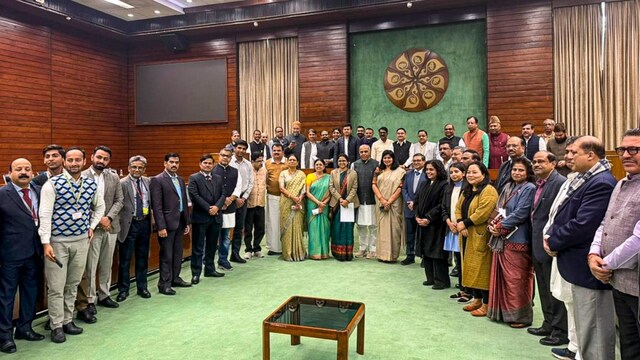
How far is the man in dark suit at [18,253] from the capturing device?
3.28 m

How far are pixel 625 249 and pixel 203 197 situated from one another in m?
4.31

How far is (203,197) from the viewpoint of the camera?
208 inches

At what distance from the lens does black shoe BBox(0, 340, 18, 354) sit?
3201mm

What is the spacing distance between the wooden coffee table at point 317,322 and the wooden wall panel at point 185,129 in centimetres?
781

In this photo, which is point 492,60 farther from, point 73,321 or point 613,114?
point 73,321

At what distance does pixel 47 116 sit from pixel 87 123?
999 mm

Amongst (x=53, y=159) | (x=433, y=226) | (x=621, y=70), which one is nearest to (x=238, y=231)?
(x=433, y=226)

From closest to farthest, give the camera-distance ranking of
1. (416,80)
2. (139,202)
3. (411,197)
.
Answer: (139,202) → (411,197) → (416,80)

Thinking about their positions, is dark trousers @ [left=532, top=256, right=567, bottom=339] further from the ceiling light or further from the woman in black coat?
the ceiling light

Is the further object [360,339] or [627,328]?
[360,339]

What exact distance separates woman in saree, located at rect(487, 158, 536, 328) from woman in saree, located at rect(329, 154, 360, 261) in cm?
268

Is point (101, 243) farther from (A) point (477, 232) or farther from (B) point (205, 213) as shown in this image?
(A) point (477, 232)

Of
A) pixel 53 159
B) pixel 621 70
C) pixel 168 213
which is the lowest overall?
pixel 168 213

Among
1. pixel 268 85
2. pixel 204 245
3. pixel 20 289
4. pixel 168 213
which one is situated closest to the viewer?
pixel 20 289
